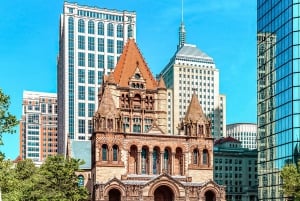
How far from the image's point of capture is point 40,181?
221ft

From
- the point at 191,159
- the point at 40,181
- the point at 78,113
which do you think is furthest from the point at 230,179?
the point at 40,181

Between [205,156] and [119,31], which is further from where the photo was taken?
[119,31]

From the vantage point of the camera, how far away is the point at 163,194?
7756cm

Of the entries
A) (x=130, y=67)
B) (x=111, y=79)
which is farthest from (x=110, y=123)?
(x=130, y=67)

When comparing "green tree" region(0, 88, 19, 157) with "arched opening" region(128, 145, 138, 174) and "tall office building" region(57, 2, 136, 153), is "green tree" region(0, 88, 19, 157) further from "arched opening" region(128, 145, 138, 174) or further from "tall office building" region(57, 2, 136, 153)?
"tall office building" region(57, 2, 136, 153)

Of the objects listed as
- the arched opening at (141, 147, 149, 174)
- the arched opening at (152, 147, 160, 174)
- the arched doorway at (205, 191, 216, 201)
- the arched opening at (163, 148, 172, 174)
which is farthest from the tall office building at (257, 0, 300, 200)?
the arched opening at (141, 147, 149, 174)

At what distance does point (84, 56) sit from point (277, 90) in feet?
254

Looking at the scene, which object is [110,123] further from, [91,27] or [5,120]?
[91,27]

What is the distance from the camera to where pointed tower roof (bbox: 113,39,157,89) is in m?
96.7

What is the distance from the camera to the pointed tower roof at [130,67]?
96.7 meters

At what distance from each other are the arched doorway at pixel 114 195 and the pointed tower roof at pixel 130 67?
25847 millimetres

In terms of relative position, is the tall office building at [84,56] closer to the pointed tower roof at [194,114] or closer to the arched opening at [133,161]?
the pointed tower roof at [194,114]

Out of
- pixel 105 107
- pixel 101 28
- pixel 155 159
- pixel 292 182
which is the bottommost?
pixel 292 182

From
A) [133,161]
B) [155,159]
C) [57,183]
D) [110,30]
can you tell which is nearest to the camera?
[57,183]
